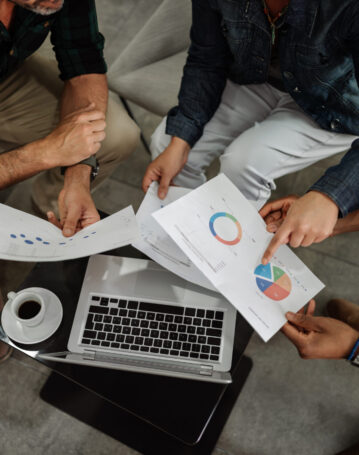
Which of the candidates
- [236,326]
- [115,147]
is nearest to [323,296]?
[236,326]

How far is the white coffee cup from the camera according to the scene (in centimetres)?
101

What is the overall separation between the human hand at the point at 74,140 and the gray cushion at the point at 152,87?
29cm

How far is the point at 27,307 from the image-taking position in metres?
1.05

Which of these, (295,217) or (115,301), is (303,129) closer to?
(295,217)

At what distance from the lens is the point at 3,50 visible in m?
1.30

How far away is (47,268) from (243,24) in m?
0.88

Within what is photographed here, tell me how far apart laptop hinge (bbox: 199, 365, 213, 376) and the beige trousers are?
35.7 inches

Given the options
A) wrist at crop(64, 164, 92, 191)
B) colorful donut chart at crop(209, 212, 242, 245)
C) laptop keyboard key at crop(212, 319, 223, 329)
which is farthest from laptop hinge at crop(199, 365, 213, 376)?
wrist at crop(64, 164, 92, 191)

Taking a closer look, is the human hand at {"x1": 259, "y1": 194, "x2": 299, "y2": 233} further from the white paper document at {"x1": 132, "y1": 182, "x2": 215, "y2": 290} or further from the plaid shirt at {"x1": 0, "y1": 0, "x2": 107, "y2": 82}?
the plaid shirt at {"x1": 0, "y1": 0, "x2": 107, "y2": 82}

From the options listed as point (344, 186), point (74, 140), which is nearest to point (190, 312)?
point (344, 186)

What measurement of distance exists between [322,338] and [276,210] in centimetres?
38

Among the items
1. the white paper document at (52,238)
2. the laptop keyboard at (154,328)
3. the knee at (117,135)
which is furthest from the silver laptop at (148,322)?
the knee at (117,135)

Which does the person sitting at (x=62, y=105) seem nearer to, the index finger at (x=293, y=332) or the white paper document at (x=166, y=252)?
the white paper document at (x=166, y=252)

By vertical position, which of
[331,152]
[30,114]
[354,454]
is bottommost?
[354,454]
